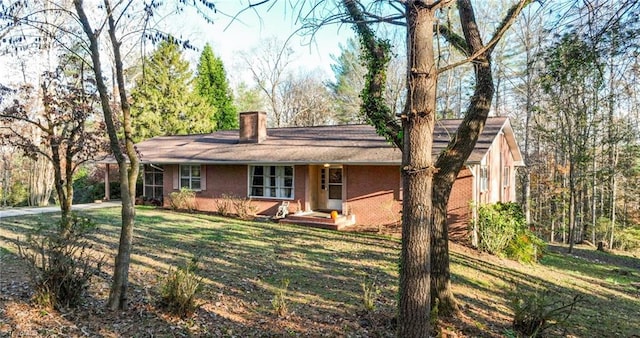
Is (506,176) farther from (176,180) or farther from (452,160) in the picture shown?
(176,180)

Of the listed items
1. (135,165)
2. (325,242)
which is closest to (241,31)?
(135,165)

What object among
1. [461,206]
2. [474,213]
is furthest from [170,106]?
[474,213]

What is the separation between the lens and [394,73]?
26484mm

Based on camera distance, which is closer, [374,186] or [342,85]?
[374,186]

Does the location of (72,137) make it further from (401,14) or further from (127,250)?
(401,14)

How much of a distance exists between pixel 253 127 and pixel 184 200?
15.3ft

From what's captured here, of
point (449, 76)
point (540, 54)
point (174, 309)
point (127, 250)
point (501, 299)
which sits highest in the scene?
point (449, 76)

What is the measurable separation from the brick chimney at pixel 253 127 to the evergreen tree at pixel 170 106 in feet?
34.8

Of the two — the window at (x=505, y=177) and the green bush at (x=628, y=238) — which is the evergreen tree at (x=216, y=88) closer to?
the window at (x=505, y=177)

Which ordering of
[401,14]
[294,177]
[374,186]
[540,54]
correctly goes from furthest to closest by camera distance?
[294,177], [374,186], [540,54], [401,14]

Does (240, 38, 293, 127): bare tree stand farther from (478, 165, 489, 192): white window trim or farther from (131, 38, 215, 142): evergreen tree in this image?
(478, 165, 489, 192): white window trim

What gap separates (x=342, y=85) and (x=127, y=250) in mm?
27241

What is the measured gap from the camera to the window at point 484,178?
1345 cm

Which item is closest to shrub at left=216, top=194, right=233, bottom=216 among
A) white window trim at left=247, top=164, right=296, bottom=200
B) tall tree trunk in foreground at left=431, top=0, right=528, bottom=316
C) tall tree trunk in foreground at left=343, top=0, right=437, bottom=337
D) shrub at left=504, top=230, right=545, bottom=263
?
white window trim at left=247, top=164, right=296, bottom=200
